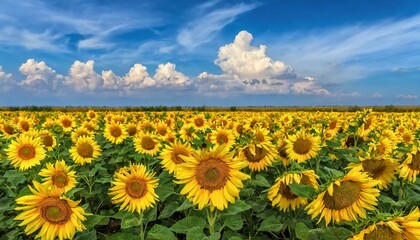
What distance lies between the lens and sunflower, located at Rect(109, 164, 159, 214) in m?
4.00

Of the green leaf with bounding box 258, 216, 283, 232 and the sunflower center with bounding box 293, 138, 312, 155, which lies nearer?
the green leaf with bounding box 258, 216, 283, 232

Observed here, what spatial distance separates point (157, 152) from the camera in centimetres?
734

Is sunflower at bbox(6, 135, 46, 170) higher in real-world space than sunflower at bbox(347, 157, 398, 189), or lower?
lower

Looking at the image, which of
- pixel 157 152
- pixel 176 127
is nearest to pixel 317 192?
pixel 157 152

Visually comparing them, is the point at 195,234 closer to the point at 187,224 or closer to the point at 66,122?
the point at 187,224

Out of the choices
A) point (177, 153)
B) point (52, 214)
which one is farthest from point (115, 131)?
point (52, 214)

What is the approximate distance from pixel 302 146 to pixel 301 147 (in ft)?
0.07

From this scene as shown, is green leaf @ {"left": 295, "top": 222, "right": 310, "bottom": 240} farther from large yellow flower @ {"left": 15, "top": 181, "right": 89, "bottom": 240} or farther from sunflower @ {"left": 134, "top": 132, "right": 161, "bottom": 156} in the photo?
sunflower @ {"left": 134, "top": 132, "right": 161, "bottom": 156}

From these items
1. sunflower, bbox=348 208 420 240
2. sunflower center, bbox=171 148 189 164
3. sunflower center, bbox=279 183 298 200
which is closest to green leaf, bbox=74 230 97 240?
sunflower center, bbox=171 148 189 164

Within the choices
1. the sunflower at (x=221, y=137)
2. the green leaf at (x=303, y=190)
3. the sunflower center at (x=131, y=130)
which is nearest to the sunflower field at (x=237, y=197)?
the green leaf at (x=303, y=190)

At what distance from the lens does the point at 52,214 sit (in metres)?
3.45

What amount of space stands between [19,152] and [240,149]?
12.6 feet

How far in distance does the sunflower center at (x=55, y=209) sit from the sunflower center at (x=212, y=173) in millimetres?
1197

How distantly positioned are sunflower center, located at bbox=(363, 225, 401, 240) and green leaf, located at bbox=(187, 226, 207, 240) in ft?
4.21
